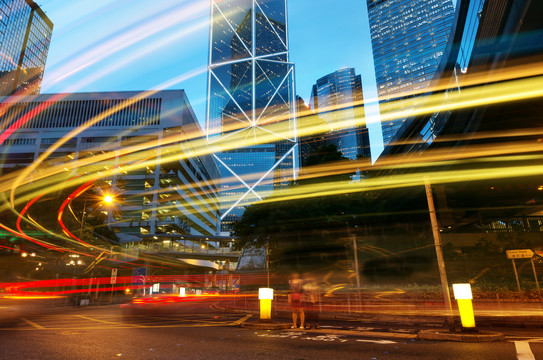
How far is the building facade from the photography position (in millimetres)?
76562

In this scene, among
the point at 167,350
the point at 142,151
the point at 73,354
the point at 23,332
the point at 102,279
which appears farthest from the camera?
the point at 142,151

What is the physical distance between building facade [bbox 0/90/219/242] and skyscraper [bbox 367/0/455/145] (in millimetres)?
119428

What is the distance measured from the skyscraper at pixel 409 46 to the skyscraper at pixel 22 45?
182861mm

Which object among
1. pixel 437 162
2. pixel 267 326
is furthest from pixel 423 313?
pixel 437 162

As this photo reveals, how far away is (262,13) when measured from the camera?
128 m

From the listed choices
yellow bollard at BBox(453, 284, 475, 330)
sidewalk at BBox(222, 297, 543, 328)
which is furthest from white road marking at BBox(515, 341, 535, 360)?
sidewalk at BBox(222, 297, 543, 328)

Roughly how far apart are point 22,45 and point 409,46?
654 feet

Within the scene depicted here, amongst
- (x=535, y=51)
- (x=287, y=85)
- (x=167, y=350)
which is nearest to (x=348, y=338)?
(x=167, y=350)

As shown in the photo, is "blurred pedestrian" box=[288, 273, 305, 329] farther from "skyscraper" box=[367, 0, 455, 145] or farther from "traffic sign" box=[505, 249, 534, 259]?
"skyscraper" box=[367, 0, 455, 145]

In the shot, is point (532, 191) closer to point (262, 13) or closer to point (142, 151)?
point (142, 151)

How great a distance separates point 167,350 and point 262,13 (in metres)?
138

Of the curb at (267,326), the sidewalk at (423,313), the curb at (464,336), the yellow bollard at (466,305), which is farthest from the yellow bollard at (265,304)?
the yellow bollard at (466,305)

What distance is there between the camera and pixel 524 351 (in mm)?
6031

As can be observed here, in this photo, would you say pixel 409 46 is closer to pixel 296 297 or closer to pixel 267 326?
pixel 296 297
